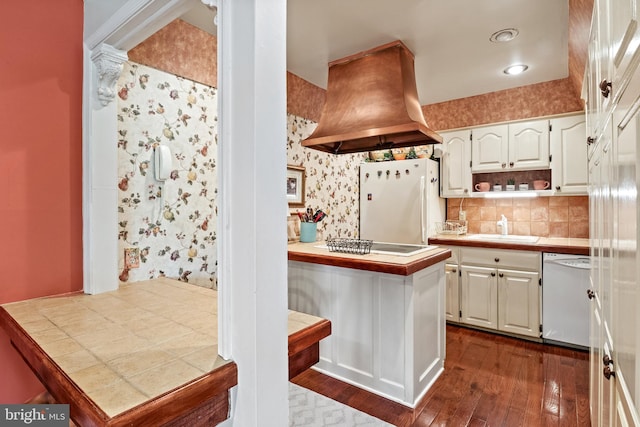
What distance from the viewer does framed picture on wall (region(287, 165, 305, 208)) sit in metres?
2.92

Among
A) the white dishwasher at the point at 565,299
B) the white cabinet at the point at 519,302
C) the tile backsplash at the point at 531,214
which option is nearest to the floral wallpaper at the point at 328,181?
the tile backsplash at the point at 531,214

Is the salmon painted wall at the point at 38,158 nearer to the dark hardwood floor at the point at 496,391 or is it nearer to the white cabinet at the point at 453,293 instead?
the dark hardwood floor at the point at 496,391

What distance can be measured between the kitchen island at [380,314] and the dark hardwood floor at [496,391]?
0.09m

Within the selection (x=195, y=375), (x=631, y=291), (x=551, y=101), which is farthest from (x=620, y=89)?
(x=551, y=101)

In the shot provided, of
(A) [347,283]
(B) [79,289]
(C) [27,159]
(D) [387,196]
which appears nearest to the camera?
(C) [27,159]

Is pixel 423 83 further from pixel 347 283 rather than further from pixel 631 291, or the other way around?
pixel 631 291

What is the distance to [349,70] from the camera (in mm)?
2639

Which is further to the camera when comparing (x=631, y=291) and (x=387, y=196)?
(x=387, y=196)

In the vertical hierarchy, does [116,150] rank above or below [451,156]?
below

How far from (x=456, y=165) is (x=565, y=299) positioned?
169 centimetres

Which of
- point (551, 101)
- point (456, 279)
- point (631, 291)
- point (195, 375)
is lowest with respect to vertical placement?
point (456, 279)

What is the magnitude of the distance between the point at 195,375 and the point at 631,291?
97 cm

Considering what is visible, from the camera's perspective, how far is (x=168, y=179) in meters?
1.85

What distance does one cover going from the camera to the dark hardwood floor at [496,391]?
189cm
